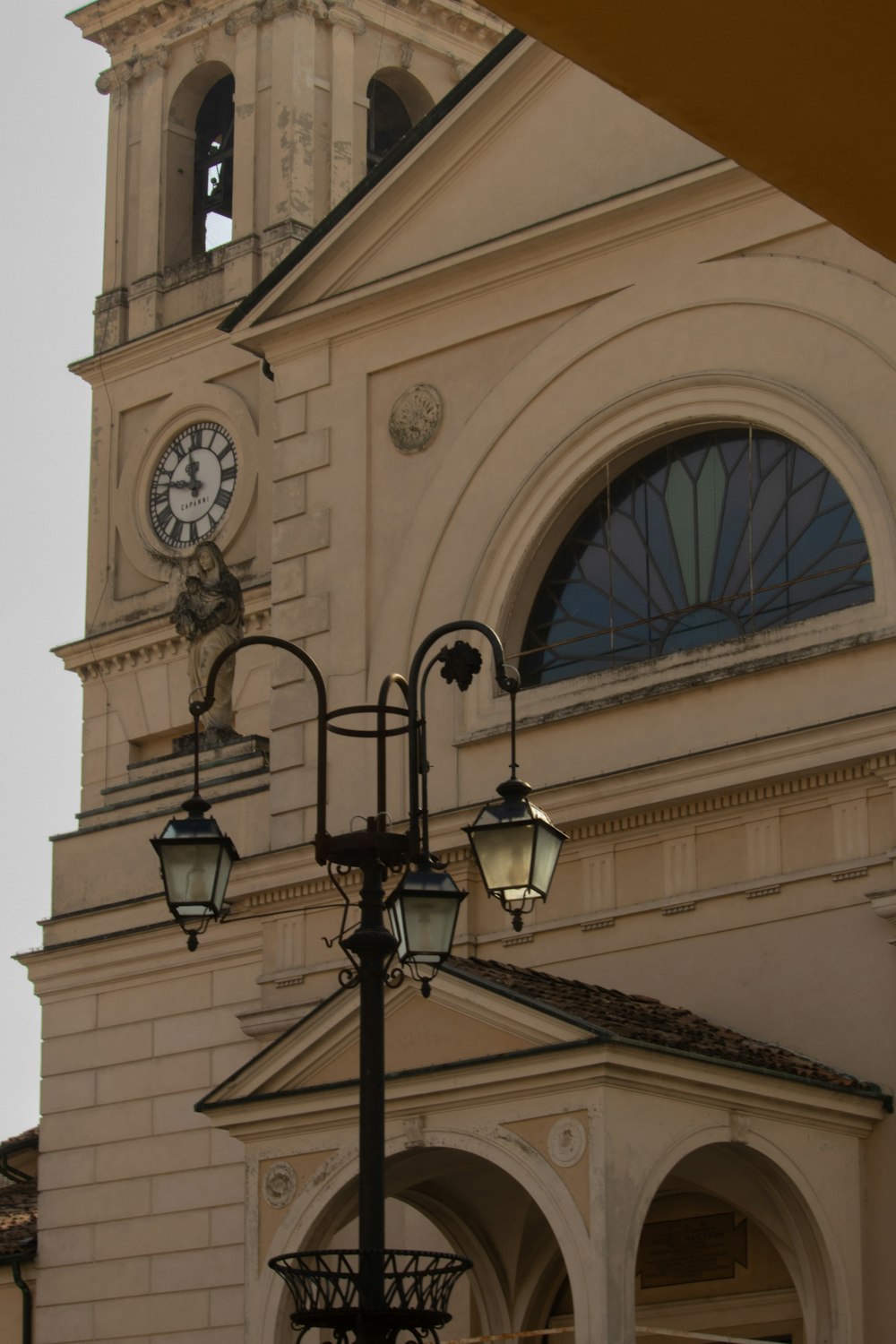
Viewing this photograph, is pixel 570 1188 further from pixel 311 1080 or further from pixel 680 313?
pixel 680 313

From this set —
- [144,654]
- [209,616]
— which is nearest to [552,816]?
[209,616]

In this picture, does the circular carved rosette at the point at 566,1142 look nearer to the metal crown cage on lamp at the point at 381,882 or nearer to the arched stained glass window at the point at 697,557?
the metal crown cage on lamp at the point at 381,882

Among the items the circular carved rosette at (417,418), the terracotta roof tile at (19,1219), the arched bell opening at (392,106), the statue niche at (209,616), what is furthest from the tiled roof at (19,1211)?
the arched bell opening at (392,106)

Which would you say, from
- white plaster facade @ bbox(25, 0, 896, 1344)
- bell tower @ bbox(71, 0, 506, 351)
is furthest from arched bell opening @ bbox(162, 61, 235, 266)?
white plaster facade @ bbox(25, 0, 896, 1344)

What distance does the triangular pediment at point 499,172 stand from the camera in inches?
773

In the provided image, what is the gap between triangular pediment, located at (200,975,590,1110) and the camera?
15.0 meters

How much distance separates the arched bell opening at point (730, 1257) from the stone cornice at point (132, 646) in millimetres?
15637

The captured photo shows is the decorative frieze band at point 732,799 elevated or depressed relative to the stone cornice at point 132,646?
depressed

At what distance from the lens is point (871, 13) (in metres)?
3.36

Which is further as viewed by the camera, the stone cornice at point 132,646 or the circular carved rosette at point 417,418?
the stone cornice at point 132,646

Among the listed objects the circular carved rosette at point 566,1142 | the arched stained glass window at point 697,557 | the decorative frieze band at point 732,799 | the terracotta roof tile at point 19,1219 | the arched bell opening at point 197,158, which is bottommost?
the circular carved rosette at point 566,1142

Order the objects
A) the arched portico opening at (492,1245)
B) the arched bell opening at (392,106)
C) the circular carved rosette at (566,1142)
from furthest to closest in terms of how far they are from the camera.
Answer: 1. the arched bell opening at (392,106)
2. the arched portico opening at (492,1245)
3. the circular carved rosette at (566,1142)

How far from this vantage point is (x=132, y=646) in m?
33.2

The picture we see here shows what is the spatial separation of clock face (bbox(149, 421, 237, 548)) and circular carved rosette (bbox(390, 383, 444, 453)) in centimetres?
1211
